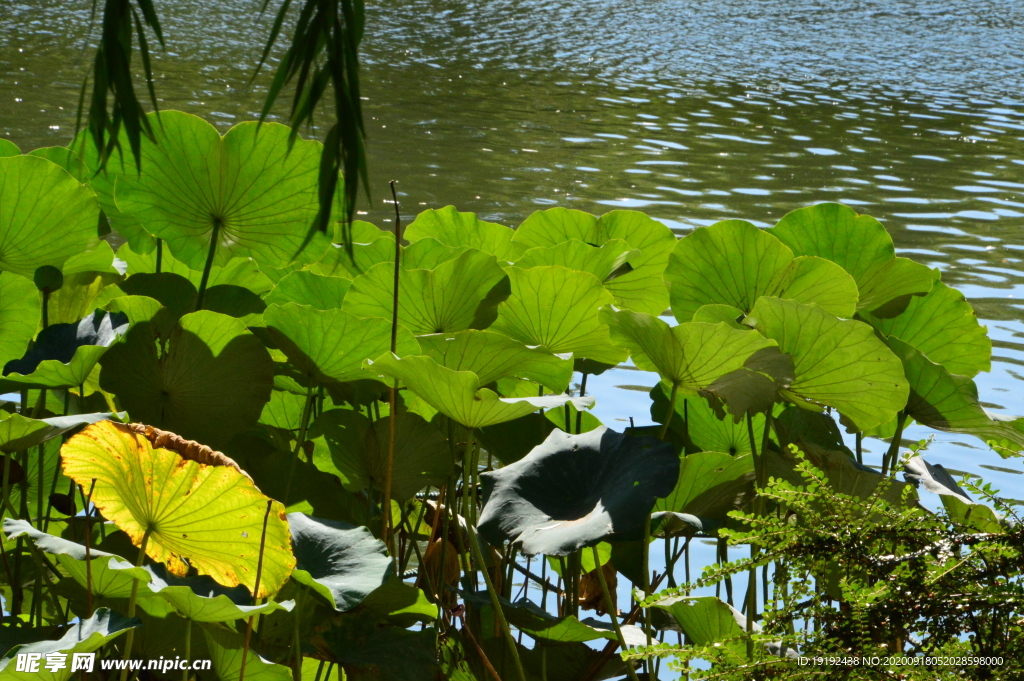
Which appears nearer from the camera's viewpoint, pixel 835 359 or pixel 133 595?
pixel 133 595

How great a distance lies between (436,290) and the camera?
113cm

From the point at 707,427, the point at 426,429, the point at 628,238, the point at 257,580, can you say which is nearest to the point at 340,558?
the point at 257,580

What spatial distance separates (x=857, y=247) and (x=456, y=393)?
588 millimetres

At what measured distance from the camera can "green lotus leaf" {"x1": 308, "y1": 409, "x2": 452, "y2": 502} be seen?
1.13 metres

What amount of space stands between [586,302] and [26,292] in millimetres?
605

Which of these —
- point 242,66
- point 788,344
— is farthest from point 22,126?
point 788,344

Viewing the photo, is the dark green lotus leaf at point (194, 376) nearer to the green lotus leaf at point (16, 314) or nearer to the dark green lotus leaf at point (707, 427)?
the green lotus leaf at point (16, 314)

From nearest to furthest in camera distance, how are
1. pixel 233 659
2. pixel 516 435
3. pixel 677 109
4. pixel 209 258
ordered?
1. pixel 233 659
2. pixel 209 258
3. pixel 516 435
4. pixel 677 109

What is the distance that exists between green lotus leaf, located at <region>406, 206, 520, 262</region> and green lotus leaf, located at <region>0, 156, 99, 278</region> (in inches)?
16.6

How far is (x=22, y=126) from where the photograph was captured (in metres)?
5.36

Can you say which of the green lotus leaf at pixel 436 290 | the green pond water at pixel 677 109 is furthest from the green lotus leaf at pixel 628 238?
the green pond water at pixel 677 109

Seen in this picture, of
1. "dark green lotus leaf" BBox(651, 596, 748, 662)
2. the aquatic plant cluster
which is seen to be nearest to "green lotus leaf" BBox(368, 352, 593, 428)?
the aquatic plant cluster

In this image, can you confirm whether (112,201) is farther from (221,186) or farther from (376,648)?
(376,648)

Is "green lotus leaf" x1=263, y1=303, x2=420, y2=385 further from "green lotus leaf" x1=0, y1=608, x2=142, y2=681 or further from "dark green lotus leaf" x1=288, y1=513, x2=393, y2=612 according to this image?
"green lotus leaf" x1=0, y1=608, x2=142, y2=681
